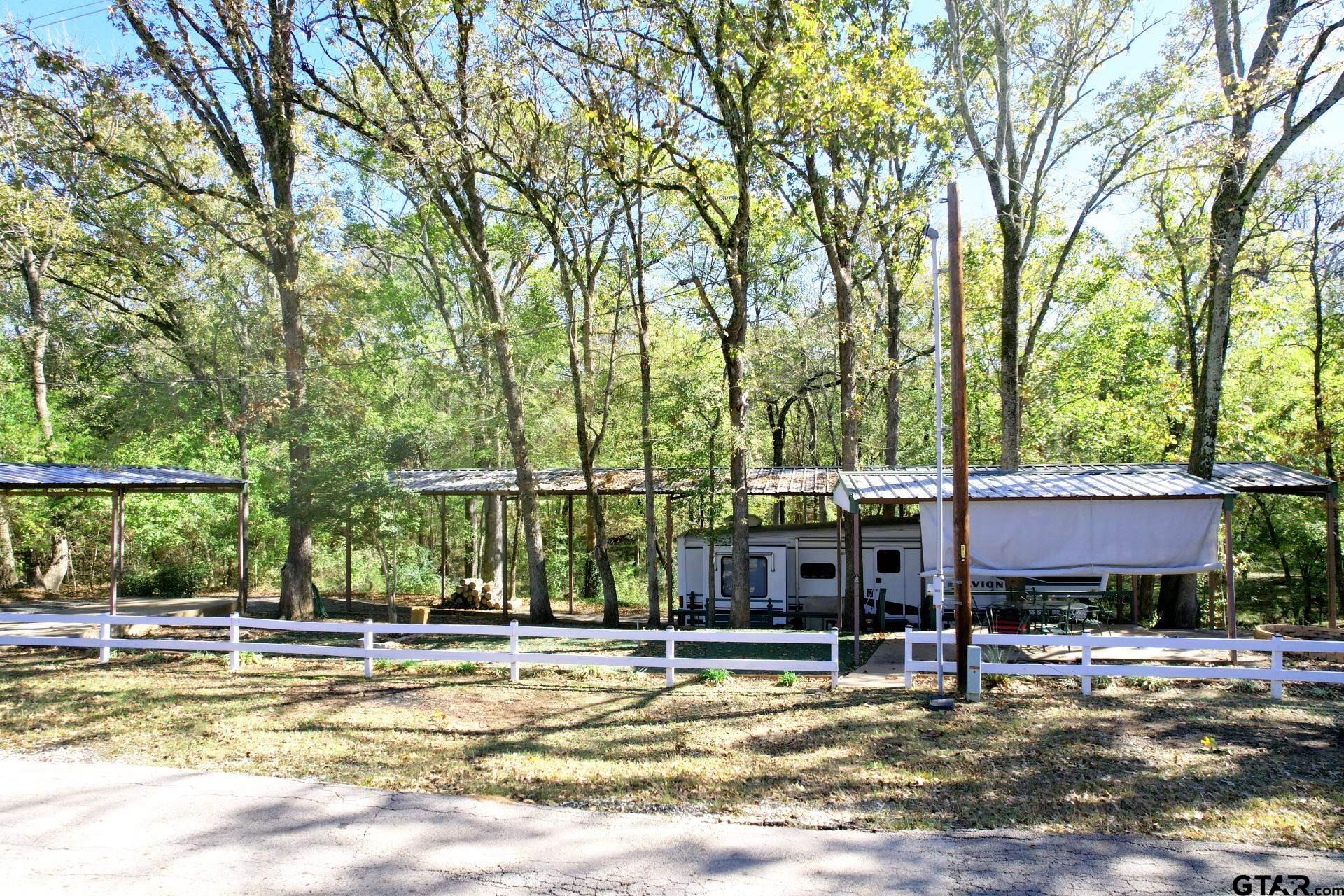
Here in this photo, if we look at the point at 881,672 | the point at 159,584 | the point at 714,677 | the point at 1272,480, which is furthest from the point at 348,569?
the point at 1272,480

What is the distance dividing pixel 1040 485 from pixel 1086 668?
13.2 feet

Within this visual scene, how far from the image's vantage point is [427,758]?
25.8 ft

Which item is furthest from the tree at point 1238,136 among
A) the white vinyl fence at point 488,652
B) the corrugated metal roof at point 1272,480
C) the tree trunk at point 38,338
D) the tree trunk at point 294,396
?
the tree trunk at point 38,338

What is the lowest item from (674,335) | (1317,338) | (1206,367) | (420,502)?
(420,502)

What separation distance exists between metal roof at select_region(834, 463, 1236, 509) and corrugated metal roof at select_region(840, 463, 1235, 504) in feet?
0.03

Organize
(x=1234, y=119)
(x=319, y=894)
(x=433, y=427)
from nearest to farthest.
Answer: (x=319, y=894)
(x=1234, y=119)
(x=433, y=427)

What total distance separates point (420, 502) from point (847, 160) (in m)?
13.0

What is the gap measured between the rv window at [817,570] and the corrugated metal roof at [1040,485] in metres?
4.28

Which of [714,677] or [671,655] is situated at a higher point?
[671,655]

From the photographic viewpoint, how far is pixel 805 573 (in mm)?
19031

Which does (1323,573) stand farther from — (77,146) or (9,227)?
(9,227)

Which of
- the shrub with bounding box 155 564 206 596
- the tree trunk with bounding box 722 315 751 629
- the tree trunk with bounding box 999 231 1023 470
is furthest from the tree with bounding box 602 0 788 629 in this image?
the shrub with bounding box 155 564 206 596

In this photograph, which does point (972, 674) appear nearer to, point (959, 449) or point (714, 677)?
point (959, 449)

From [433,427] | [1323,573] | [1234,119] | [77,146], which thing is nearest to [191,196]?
[77,146]
